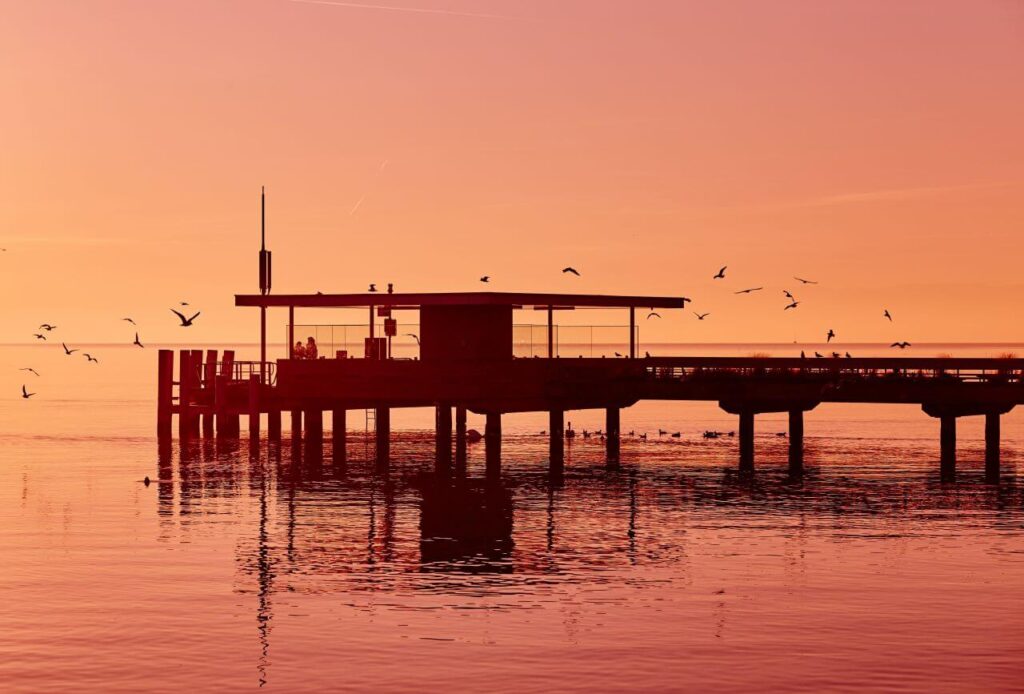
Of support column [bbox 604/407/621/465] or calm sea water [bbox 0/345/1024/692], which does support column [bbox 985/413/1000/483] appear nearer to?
calm sea water [bbox 0/345/1024/692]

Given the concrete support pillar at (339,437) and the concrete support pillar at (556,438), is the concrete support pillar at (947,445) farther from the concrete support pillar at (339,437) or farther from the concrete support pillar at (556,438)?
the concrete support pillar at (339,437)

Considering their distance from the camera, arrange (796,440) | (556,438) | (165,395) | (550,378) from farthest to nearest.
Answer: (165,395) → (796,440) → (556,438) → (550,378)

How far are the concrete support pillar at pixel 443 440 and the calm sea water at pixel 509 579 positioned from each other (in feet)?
5.33

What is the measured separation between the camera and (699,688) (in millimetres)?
31375

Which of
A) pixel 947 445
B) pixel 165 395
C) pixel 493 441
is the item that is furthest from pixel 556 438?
pixel 165 395

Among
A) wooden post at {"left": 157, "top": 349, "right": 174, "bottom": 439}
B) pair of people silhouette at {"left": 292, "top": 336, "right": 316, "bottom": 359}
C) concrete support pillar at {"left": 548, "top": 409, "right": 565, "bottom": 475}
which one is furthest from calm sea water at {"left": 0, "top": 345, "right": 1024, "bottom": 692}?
wooden post at {"left": 157, "top": 349, "right": 174, "bottom": 439}

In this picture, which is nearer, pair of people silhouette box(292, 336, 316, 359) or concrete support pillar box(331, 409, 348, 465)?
pair of people silhouette box(292, 336, 316, 359)

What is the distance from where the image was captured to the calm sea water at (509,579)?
108 feet

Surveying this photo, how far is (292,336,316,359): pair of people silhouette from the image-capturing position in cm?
7556

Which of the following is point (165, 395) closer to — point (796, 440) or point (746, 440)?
point (746, 440)

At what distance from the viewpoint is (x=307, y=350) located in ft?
249

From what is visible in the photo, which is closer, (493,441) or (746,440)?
(493,441)

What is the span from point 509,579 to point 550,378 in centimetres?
3134

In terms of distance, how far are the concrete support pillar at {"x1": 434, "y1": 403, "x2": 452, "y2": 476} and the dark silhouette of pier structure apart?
76 millimetres
